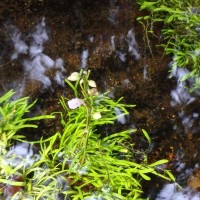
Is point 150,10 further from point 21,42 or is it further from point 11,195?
point 11,195

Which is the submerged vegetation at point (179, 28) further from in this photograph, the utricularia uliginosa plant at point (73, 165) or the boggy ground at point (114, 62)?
the utricularia uliginosa plant at point (73, 165)

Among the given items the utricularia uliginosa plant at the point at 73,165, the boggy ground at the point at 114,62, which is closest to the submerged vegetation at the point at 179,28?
the boggy ground at the point at 114,62

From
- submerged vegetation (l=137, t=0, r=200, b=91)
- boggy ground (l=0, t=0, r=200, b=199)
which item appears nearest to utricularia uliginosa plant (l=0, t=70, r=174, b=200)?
boggy ground (l=0, t=0, r=200, b=199)

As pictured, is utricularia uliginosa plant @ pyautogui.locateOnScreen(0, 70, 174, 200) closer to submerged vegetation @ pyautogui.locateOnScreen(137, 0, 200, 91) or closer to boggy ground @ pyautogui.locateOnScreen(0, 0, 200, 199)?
boggy ground @ pyautogui.locateOnScreen(0, 0, 200, 199)

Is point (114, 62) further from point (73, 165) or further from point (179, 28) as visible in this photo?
point (73, 165)

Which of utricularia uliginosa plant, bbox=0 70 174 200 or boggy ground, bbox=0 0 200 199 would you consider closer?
utricularia uliginosa plant, bbox=0 70 174 200
